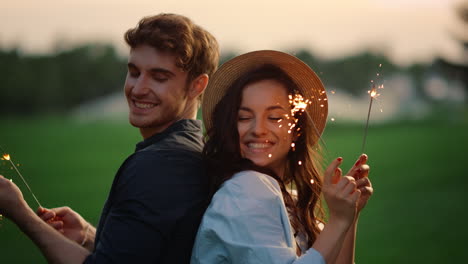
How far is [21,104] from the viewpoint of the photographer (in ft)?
163

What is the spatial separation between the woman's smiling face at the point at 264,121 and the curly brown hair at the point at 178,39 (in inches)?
17.3

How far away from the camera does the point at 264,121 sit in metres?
3.29

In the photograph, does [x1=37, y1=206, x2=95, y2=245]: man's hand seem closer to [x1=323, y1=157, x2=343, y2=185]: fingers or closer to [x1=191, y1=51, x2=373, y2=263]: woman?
[x1=191, y1=51, x2=373, y2=263]: woman

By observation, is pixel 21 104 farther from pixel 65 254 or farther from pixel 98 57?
pixel 65 254

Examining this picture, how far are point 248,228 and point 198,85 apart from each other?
134 centimetres

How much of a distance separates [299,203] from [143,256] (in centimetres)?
106

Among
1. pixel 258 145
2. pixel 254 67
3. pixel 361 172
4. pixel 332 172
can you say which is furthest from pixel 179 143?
pixel 361 172

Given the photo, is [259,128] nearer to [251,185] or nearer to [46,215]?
[251,185]

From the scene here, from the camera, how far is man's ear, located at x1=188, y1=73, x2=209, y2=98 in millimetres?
3783

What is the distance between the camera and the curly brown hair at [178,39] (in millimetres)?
3541

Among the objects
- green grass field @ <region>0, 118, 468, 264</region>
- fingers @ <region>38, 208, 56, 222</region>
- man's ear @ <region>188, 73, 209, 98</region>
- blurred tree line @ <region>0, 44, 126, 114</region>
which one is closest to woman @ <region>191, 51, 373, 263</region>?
man's ear @ <region>188, 73, 209, 98</region>

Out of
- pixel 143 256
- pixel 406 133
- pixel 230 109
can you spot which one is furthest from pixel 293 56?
pixel 406 133

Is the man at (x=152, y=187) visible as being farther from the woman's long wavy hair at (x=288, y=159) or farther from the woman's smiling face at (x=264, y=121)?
the woman's smiling face at (x=264, y=121)

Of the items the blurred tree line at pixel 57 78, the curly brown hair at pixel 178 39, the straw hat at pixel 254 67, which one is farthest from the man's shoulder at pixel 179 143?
the blurred tree line at pixel 57 78
